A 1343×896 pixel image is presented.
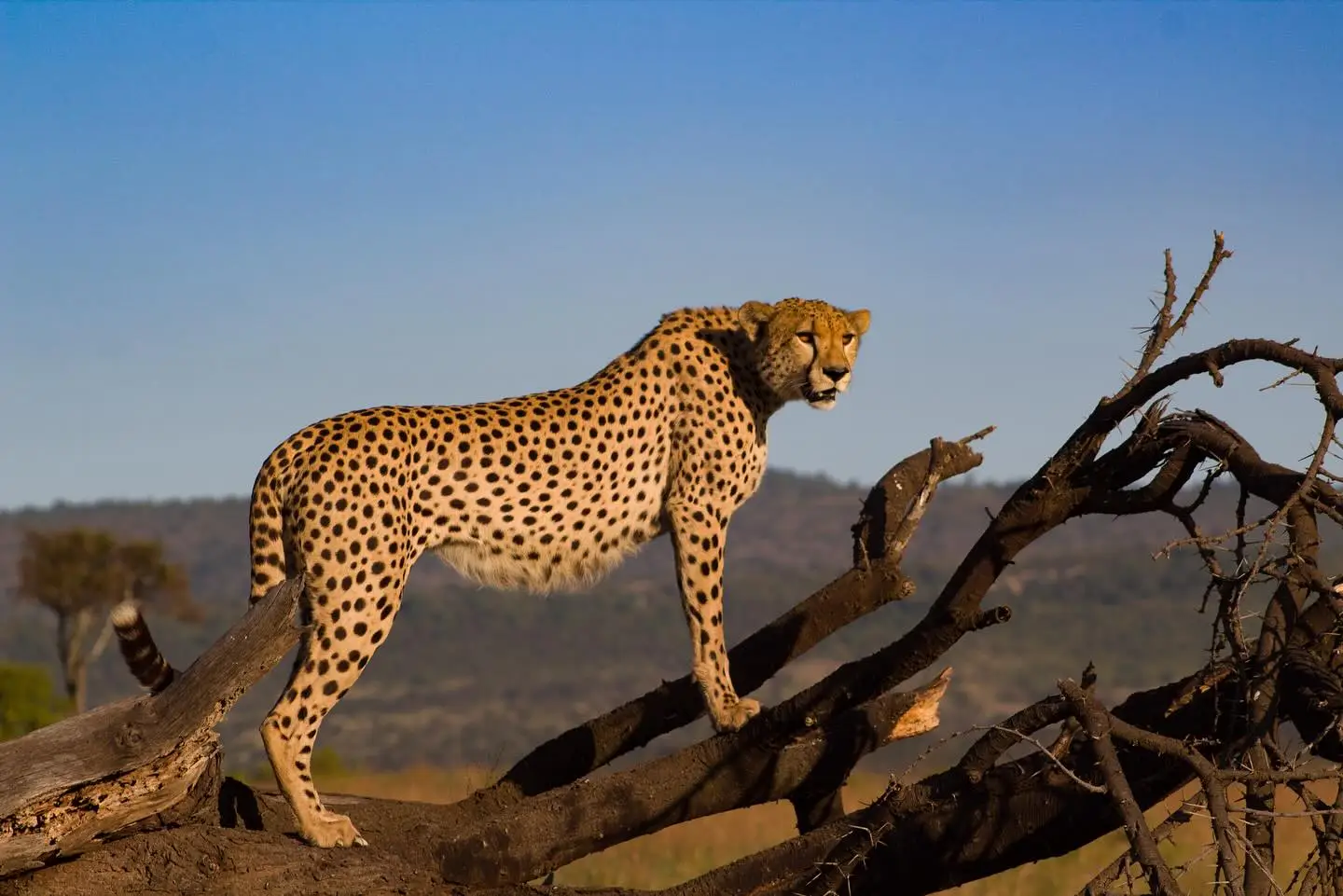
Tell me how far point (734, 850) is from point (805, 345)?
6.96 m

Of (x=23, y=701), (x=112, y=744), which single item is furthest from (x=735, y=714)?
(x=23, y=701)

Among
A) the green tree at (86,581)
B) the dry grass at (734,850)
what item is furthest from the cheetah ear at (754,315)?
the green tree at (86,581)

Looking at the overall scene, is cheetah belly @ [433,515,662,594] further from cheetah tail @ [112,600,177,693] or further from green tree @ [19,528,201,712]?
green tree @ [19,528,201,712]

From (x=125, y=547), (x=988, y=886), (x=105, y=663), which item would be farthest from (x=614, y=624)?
(x=988, y=886)

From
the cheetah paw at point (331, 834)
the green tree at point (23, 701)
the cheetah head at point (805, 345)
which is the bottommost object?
the green tree at point (23, 701)

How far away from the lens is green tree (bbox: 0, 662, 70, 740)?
13492 mm

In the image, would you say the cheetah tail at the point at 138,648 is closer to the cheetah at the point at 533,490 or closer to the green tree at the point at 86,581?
the cheetah at the point at 533,490

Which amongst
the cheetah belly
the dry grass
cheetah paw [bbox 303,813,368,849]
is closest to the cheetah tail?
cheetah paw [bbox 303,813,368,849]

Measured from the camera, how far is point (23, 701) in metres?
14.9

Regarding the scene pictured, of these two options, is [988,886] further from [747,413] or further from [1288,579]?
[1288,579]

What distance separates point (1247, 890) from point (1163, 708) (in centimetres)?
106

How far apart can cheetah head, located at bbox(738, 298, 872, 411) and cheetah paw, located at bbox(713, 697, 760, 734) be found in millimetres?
1097

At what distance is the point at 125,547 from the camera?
27.8m

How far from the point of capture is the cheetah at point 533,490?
516 cm
